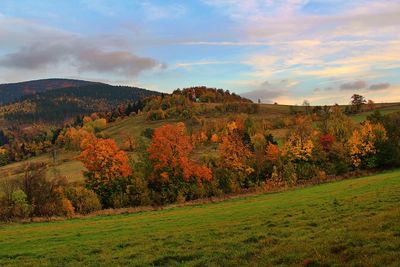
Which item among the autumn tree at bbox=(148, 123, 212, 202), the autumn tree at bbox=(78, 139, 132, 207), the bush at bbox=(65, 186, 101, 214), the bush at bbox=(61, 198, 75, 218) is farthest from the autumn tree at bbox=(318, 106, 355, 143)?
the bush at bbox=(61, 198, 75, 218)

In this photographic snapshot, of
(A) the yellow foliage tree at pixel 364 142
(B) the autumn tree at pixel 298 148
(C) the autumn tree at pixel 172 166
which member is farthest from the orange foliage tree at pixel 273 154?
(C) the autumn tree at pixel 172 166

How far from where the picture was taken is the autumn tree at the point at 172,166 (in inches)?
3041

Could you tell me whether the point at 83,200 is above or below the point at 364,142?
below

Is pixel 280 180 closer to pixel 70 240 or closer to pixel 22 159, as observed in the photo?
pixel 70 240

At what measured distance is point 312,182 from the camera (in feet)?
252

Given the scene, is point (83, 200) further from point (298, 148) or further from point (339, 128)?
point (339, 128)

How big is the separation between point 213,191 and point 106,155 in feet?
75.1

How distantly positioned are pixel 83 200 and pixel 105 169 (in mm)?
9605

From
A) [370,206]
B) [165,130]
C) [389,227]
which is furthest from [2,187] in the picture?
[389,227]

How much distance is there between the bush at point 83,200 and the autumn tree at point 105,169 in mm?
4317

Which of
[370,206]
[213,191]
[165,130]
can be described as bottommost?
[213,191]

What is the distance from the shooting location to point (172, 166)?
78.4 metres

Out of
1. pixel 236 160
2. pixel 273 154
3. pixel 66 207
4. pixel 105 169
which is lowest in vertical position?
pixel 66 207

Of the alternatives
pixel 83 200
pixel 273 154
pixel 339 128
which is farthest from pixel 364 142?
pixel 83 200
